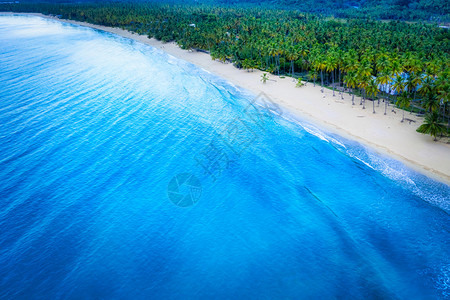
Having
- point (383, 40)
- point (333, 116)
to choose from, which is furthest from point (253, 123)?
point (383, 40)

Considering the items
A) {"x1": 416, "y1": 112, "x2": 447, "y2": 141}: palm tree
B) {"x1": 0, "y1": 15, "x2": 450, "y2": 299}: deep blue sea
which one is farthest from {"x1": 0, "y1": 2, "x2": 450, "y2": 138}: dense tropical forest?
{"x1": 0, "y1": 15, "x2": 450, "y2": 299}: deep blue sea

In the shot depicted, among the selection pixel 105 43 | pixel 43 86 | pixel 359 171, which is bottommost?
pixel 359 171

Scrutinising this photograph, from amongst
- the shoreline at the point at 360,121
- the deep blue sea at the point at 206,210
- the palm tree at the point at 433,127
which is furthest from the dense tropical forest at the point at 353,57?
the deep blue sea at the point at 206,210

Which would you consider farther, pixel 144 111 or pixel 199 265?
pixel 144 111

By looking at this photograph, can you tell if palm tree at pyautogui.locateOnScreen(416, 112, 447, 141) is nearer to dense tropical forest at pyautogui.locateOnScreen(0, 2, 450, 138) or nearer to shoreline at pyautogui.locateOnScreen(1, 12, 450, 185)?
dense tropical forest at pyautogui.locateOnScreen(0, 2, 450, 138)

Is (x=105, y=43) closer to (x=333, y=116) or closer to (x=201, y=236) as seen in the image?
(x=333, y=116)

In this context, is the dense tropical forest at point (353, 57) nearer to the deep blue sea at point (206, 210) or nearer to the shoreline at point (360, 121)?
the shoreline at point (360, 121)

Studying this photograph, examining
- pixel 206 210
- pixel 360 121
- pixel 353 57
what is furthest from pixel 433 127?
pixel 206 210

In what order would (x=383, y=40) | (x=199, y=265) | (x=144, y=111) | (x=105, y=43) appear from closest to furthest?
1. (x=199, y=265)
2. (x=144, y=111)
3. (x=383, y=40)
4. (x=105, y=43)
